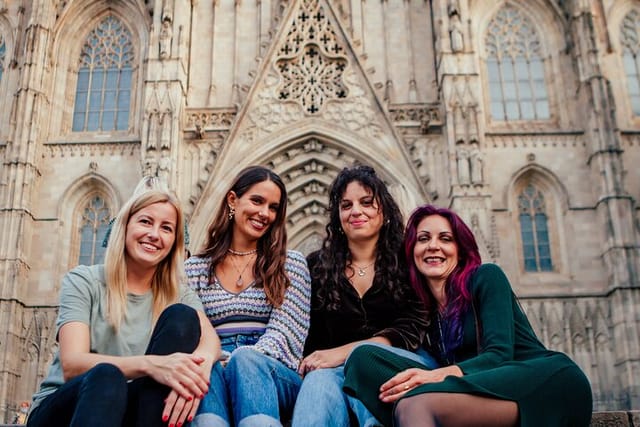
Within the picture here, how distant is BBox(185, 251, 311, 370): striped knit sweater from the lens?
145 inches

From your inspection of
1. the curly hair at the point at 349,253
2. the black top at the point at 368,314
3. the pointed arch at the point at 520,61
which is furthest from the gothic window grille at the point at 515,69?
the black top at the point at 368,314

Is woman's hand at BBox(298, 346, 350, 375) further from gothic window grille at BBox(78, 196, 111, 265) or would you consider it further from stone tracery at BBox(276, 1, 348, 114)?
gothic window grille at BBox(78, 196, 111, 265)

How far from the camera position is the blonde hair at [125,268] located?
137 inches

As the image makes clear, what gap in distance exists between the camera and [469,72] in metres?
16.4

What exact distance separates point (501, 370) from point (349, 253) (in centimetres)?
150

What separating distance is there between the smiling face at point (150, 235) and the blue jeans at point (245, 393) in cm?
76

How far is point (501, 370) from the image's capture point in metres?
2.90

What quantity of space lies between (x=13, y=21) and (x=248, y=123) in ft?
27.3

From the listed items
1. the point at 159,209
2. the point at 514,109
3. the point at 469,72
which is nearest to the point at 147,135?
the point at 469,72

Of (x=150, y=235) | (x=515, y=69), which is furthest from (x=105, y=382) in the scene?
(x=515, y=69)

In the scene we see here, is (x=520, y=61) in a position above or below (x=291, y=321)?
above

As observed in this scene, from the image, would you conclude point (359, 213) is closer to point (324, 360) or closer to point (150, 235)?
point (324, 360)

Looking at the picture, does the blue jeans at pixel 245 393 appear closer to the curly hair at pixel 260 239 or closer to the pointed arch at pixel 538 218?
the curly hair at pixel 260 239

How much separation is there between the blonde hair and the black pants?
405 millimetres
